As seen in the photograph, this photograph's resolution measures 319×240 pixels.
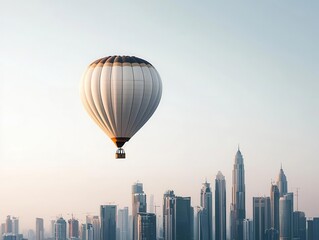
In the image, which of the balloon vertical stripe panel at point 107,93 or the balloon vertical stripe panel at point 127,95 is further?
the balloon vertical stripe panel at point 107,93

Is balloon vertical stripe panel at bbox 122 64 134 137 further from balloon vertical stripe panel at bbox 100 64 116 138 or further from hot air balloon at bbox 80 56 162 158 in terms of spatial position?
balloon vertical stripe panel at bbox 100 64 116 138

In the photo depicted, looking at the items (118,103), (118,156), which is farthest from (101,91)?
(118,156)

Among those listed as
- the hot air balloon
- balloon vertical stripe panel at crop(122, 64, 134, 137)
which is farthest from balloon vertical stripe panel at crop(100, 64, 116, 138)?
balloon vertical stripe panel at crop(122, 64, 134, 137)

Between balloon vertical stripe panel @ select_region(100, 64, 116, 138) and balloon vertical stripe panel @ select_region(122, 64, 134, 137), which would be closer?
balloon vertical stripe panel @ select_region(122, 64, 134, 137)

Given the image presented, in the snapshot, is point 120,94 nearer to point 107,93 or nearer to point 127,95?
point 127,95

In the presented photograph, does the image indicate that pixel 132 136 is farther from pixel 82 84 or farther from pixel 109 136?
pixel 82 84

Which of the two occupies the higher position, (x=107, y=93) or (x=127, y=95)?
(x=107, y=93)

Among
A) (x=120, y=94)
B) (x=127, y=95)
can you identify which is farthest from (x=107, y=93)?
(x=127, y=95)

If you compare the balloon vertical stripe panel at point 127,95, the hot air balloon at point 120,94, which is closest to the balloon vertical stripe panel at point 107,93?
the hot air balloon at point 120,94

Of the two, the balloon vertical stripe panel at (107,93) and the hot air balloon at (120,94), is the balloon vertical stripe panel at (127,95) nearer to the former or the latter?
the hot air balloon at (120,94)
